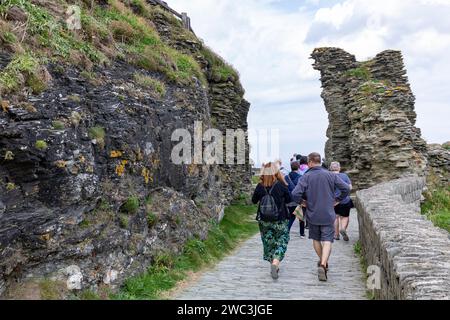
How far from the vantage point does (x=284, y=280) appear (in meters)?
8.72

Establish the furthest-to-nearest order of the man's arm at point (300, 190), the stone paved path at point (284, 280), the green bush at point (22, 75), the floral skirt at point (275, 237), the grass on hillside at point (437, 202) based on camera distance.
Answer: the grass on hillside at point (437, 202), the floral skirt at point (275, 237), the man's arm at point (300, 190), the stone paved path at point (284, 280), the green bush at point (22, 75)

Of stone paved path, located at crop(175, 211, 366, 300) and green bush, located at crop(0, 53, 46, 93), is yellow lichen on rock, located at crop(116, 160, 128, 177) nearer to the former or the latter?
green bush, located at crop(0, 53, 46, 93)

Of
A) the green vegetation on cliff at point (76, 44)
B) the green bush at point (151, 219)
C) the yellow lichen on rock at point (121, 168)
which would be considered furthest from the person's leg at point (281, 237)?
the green vegetation on cliff at point (76, 44)

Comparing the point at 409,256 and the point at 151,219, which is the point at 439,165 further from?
the point at 409,256

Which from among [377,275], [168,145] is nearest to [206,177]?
[168,145]

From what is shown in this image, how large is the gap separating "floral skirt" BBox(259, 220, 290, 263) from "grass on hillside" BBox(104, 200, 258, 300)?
157 cm

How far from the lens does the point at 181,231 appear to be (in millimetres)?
10297

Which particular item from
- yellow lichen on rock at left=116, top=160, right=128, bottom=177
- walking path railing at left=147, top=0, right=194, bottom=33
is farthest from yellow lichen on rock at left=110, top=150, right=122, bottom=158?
walking path railing at left=147, top=0, right=194, bottom=33

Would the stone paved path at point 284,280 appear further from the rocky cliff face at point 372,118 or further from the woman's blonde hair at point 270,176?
the rocky cliff face at point 372,118

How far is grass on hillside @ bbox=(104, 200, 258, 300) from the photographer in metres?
7.73

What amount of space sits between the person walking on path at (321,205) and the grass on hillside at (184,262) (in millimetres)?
2557

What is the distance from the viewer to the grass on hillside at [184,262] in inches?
304

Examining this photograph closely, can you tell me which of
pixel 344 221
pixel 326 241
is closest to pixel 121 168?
pixel 326 241

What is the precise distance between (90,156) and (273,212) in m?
3.49
